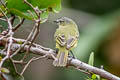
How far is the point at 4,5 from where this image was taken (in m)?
2.87

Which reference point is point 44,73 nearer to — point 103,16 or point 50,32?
point 50,32

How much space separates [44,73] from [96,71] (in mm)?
5619

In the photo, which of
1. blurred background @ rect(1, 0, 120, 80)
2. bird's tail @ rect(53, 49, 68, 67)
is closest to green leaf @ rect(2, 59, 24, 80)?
bird's tail @ rect(53, 49, 68, 67)

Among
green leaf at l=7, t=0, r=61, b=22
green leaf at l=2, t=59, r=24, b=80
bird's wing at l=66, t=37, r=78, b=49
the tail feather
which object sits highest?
green leaf at l=7, t=0, r=61, b=22

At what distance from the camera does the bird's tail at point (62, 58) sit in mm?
3226

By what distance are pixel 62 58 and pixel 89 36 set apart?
376 cm

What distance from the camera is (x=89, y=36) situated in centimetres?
719

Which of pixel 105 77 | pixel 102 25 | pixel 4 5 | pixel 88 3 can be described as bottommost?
pixel 105 77

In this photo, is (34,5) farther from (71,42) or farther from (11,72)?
(71,42)

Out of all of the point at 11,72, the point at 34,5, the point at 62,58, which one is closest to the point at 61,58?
the point at 62,58

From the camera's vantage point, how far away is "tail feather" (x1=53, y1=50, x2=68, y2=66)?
3225 mm

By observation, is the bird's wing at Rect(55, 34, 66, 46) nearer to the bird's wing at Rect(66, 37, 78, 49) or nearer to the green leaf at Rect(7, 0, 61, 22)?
the bird's wing at Rect(66, 37, 78, 49)

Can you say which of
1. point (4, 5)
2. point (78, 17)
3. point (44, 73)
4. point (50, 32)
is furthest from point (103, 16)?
point (4, 5)

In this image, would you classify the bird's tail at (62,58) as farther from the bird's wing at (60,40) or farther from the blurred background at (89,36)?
the blurred background at (89,36)
